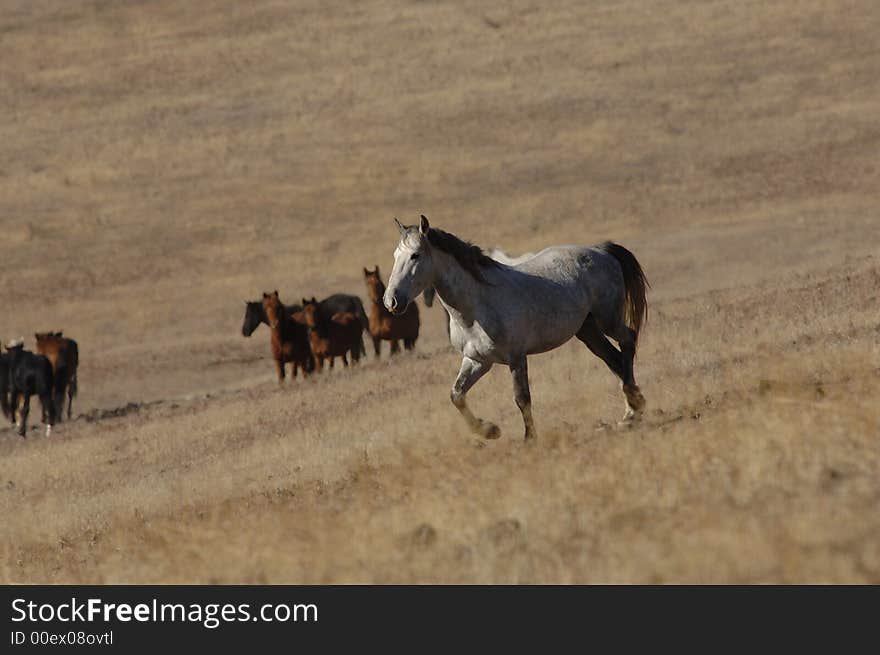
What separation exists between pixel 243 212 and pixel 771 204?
19454 millimetres

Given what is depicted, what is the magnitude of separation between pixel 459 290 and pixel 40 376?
64.2ft

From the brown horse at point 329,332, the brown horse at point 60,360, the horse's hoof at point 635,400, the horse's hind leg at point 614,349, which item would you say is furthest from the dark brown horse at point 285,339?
the horse's hoof at point 635,400

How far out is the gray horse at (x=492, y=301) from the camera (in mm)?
13078

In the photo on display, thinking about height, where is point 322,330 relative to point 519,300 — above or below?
above

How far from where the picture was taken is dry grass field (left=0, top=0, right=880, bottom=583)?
385 inches

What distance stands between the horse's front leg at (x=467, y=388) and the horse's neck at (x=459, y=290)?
1.33 feet

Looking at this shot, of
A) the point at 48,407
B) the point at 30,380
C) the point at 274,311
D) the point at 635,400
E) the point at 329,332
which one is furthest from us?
the point at 329,332

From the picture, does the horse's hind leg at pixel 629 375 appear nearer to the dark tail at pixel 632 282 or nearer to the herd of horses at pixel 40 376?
the dark tail at pixel 632 282

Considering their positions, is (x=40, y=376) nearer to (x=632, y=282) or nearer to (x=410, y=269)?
(x=632, y=282)

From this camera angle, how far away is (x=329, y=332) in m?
31.9

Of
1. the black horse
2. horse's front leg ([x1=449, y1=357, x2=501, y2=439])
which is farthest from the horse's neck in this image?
the black horse

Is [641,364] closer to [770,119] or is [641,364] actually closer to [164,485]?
[164,485]

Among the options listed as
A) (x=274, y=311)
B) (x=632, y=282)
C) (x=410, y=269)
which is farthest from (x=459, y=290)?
(x=274, y=311)

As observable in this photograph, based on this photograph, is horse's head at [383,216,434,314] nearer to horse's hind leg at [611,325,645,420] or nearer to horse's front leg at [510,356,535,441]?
horse's front leg at [510,356,535,441]
